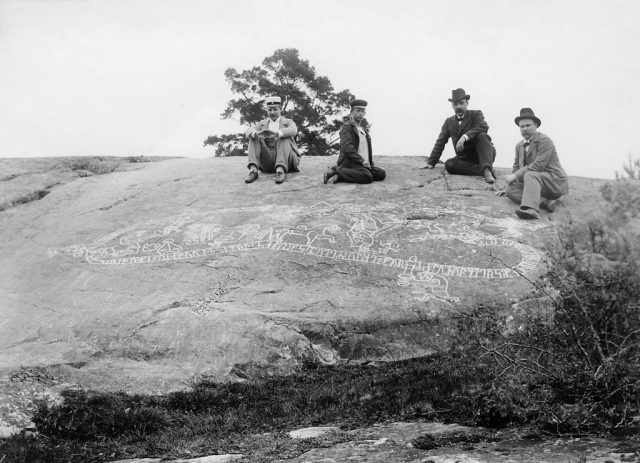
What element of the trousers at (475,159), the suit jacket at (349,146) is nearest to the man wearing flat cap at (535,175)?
the trousers at (475,159)

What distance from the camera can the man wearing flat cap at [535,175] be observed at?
9977mm

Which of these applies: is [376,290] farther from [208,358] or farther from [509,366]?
[509,366]

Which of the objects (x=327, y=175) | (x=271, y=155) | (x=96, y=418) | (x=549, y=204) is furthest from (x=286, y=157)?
(x=96, y=418)

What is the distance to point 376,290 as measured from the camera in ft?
27.5

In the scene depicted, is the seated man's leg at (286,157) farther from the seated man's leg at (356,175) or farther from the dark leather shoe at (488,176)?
the dark leather shoe at (488,176)

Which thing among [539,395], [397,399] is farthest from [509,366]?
[397,399]

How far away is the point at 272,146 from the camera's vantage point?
40.7 ft

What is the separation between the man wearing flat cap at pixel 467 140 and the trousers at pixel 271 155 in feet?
8.99

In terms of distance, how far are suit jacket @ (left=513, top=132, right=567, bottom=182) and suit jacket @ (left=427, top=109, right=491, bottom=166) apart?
156 centimetres

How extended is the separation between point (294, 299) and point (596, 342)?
4141 mm

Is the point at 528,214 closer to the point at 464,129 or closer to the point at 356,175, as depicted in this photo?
the point at 464,129

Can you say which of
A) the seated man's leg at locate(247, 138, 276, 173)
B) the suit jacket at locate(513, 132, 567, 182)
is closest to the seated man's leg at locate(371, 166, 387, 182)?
the seated man's leg at locate(247, 138, 276, 173)

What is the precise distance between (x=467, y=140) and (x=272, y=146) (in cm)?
343

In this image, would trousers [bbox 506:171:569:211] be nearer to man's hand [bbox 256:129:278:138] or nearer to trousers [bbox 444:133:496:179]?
trousers [bbox 444:133:496:179]
